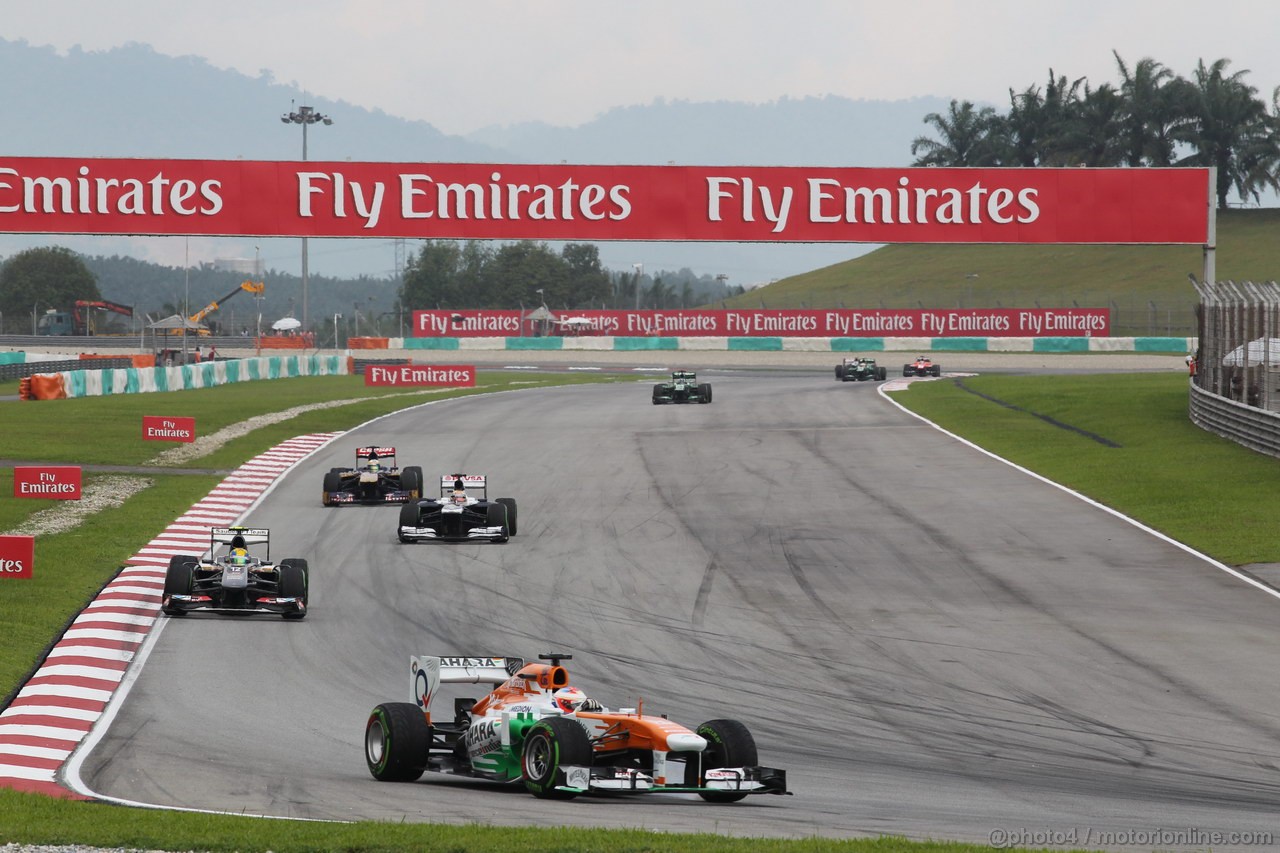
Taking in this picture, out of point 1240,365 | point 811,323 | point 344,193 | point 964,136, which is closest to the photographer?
point 1240,365

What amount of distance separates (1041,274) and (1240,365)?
310ft

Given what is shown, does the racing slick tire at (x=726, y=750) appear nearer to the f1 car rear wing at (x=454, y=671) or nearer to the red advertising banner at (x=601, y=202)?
the f1 car rear wing at (x=454, y=671)

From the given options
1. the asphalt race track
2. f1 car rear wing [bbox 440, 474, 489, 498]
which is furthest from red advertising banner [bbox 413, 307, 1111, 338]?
f1 car rear wing [bbox 440, 474, 489, 498]

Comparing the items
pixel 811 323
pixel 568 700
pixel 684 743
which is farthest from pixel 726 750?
pixel 811 323

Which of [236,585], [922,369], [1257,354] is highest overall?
[1257,354]

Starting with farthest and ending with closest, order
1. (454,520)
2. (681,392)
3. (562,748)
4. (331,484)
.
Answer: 1. (681,392)
2. (331,484)
3. (454,520)
4. (562,748)

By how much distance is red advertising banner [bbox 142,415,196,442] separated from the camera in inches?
1362

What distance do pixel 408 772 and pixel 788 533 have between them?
46.0 feet

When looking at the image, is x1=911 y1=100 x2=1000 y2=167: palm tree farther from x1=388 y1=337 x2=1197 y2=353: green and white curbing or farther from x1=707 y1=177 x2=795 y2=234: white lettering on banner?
x1=707 y1=177 x2=795 y2=234: white lettering on banner

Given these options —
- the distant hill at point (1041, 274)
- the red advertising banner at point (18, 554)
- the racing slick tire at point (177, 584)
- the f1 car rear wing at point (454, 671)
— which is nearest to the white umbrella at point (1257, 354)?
the racing slick tire at point (177, 584)

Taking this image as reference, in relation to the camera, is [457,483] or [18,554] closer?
[18,554]

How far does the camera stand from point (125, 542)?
78.4 ft

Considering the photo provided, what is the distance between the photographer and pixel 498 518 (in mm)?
24047

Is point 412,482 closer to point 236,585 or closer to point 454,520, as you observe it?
point 454,520
